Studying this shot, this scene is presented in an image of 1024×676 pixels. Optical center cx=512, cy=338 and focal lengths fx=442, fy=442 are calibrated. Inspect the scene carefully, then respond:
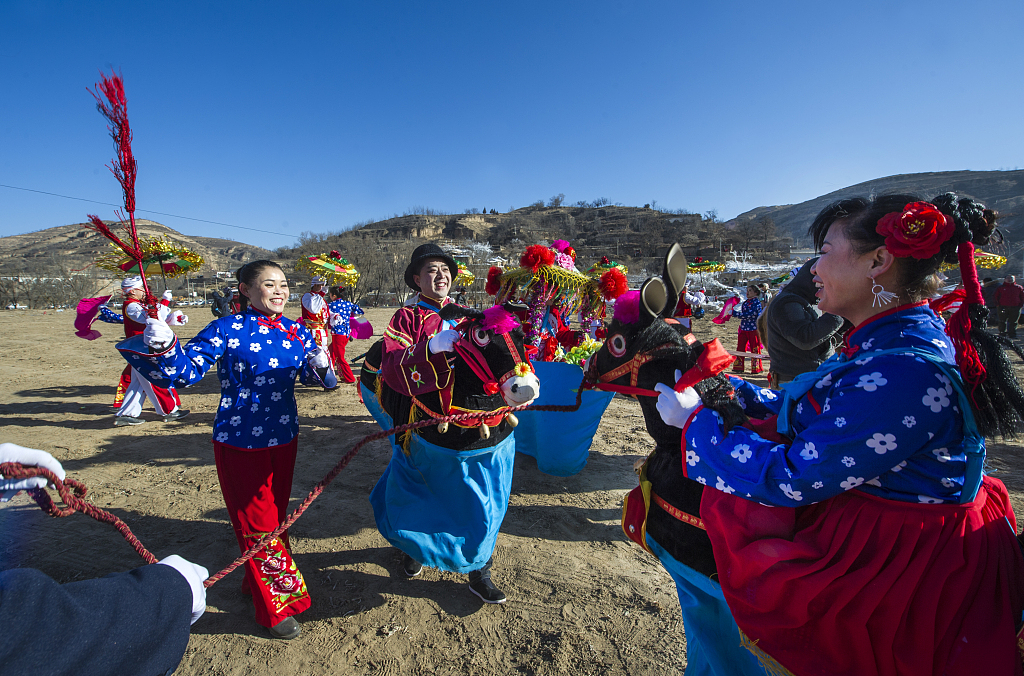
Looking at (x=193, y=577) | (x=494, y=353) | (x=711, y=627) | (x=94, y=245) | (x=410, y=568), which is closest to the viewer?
(x=193, y=577)

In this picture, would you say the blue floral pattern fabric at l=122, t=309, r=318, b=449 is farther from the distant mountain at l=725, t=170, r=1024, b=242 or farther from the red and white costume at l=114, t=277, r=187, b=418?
the distant mountain at l=725, t=170, r=1024, b=242

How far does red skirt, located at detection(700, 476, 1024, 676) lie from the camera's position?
43.5 inches

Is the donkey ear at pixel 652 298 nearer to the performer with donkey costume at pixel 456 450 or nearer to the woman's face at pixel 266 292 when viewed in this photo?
the performer with donkey costume at pixel 456 450

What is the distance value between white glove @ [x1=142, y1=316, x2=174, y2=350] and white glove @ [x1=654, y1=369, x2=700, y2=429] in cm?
243

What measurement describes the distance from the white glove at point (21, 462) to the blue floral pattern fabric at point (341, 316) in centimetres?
777

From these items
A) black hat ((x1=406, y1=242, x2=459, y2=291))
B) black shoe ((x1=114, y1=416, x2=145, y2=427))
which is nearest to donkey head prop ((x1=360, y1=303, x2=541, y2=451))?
black hat ((x1=406, y1=242, x2=459, y2=291))

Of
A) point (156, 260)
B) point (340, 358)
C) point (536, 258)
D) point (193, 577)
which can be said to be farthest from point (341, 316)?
point (193, 577)

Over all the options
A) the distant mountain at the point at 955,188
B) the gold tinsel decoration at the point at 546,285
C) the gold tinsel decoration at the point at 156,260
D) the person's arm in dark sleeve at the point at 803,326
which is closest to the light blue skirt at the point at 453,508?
the gold tinsel decoration at the point at 546,285

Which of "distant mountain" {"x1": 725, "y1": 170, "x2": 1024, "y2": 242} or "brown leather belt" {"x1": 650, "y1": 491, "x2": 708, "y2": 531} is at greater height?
"distant mountain" {"x1": 725, "y1": 170, "x2": 1024, "y2": 242}

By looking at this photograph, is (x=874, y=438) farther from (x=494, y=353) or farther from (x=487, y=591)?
(x=487, y=591)

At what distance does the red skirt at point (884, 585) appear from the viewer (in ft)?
3.63

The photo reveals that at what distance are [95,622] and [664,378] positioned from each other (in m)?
1.82

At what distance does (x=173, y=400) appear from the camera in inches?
218

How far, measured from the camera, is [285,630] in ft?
8.77
